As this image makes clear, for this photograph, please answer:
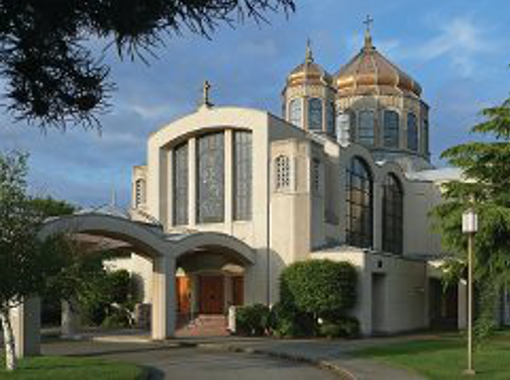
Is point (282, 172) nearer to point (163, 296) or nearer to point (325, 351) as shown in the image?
point (163, 296)

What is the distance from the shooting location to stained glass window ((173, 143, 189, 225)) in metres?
41.3

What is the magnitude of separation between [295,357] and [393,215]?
21701 millimetres

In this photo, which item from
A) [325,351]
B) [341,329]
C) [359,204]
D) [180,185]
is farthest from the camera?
[180,185]

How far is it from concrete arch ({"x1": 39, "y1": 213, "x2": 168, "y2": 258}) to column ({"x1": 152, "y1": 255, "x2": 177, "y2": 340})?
47 cm

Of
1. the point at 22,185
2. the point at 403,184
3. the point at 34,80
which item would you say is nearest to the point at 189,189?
the point at 403,184

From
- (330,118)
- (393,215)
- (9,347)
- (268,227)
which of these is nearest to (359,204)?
(393,215)

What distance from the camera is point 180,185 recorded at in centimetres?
4162

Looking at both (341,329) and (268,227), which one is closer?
(341,329)

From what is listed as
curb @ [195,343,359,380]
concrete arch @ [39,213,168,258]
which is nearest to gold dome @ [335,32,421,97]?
concrete arch @ [39,213,168,258]

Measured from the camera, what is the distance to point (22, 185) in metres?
21.2

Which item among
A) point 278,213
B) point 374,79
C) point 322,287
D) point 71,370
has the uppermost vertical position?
point 374,79

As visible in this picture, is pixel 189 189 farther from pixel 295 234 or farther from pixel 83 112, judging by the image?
pixel 83 112

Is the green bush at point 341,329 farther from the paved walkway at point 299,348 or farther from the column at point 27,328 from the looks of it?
the column at point 27,328

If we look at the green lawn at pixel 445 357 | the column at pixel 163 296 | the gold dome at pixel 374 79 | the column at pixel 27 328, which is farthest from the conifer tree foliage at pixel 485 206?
the gold dome at pixel 374 79
